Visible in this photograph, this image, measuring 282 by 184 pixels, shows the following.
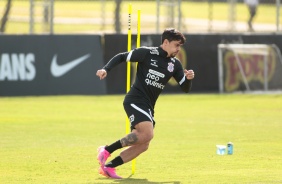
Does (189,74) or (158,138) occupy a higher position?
(189,74)

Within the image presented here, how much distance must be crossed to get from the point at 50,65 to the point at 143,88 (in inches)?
571

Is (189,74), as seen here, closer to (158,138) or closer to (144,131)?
(144,131)

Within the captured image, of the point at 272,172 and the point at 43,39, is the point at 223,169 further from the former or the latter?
the point at 43,39

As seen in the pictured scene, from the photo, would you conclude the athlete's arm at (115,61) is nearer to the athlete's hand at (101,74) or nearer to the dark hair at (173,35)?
the athlete's hand at (101,74)

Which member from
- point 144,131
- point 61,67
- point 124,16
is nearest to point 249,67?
point 61,67

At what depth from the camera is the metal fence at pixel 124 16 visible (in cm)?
2827

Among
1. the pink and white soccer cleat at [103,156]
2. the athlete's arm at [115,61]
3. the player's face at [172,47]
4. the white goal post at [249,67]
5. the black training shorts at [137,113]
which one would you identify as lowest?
the white goal post at [249,67]

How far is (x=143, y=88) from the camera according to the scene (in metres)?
11.9

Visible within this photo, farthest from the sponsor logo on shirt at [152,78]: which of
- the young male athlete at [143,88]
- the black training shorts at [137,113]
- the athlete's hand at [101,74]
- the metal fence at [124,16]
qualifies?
the metal fence at [124,16]

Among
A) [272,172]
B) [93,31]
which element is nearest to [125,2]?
[93,31]

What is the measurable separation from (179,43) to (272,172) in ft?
8.00

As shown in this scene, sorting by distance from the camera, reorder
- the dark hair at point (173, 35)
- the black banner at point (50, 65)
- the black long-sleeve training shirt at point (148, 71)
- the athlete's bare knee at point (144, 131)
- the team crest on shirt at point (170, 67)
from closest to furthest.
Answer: the athlete's bare knee at point (144, 131), the dark hair at point (173, 35), the black long-sleeve training shirt at point (148, 71), the team crest on shirt at point (170, 67), the black banner at point (50, 65)

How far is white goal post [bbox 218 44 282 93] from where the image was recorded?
93.5ft

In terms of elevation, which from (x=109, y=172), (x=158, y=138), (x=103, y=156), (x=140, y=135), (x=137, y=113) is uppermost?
(x=137, y=113)
